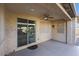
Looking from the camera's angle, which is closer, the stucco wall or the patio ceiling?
A: the patio ceiling

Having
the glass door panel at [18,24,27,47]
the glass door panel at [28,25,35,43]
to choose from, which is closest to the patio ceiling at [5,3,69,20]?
the glass door panel at [18,24,27,47]

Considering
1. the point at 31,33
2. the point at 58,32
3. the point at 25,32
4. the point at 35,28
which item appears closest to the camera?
the point at 25,32

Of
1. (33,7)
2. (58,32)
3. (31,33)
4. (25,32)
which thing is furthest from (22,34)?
(58,32)

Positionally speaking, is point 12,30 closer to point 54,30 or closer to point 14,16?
point 14,16

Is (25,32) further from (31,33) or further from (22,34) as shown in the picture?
(31,33)

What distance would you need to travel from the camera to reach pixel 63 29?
11.6 meters

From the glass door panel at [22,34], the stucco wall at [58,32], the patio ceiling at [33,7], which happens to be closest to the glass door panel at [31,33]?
the glass door panel at [22,34]

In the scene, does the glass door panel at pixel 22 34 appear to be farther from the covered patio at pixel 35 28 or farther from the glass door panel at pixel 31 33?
the glass door panel at pixel 31 33

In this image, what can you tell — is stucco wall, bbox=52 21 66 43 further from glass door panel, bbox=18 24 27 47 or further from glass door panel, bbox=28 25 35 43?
glass door panel, bbox=18 24 27 47

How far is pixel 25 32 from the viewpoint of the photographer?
810 centimetres

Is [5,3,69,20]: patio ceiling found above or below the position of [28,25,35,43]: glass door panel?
above

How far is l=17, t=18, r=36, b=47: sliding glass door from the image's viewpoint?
290 inches

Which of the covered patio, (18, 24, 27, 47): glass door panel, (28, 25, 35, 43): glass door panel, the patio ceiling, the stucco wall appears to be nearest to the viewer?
the patio ceiling

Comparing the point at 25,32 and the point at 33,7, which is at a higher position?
the point at 33,7
